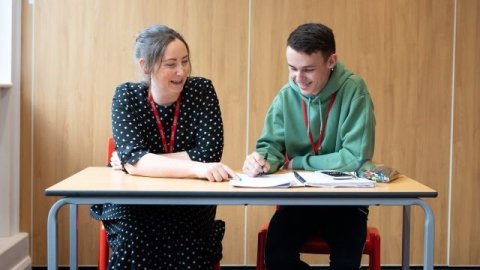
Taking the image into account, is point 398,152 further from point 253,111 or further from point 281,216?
point 281,216

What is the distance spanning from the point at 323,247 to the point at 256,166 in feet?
1.42

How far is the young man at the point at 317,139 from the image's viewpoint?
2188 millimetres

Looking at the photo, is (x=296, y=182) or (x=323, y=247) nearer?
(x=296, y=182)

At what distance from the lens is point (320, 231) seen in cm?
228

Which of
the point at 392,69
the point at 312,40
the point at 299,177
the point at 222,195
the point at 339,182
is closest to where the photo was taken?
the point at 222,195

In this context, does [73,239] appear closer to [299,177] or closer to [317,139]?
[299,177]

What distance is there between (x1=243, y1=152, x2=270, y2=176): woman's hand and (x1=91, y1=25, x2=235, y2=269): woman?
9 centimetres

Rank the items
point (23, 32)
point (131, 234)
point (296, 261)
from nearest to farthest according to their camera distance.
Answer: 1. point (131, 234)
2. point (296, 261)
3. point (23, 32)

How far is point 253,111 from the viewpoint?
357 centimetres

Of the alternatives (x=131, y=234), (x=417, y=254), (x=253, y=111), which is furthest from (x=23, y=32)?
(x=417, y=254)

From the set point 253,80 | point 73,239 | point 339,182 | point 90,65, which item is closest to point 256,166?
point 339,182

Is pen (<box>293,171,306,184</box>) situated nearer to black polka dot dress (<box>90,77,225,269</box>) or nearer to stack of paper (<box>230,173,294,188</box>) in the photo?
stack of paper (<box>230,173,294,188</box>)

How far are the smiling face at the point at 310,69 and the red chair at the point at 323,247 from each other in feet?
1.88

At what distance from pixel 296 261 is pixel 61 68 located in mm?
1959
